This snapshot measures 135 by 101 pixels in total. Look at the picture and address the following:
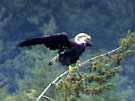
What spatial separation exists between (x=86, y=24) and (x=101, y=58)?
2668 centimetres

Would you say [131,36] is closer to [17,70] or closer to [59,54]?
[59,54]

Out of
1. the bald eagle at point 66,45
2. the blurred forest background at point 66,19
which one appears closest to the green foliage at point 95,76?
the bald eagle at point 66,45


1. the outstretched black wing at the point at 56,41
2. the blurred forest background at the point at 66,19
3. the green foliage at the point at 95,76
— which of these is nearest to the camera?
the green foliage at the point at 95,76

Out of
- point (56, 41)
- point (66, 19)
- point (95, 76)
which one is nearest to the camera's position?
point (95, 76)

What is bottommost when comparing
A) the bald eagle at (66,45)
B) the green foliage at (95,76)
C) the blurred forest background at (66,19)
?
the green foliage at (95,76)

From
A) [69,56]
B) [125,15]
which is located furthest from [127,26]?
[69,56]

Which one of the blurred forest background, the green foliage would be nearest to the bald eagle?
the green foliage

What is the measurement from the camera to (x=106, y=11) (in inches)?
1315

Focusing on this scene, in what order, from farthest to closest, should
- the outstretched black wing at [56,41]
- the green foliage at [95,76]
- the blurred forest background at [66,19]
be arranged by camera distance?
the blurred forest background at [66,19], the outstretched black wing at [56,41], the green foliage at [95,76]

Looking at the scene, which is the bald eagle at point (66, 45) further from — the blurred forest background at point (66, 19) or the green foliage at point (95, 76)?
the blurred forest background at point (66, 19)

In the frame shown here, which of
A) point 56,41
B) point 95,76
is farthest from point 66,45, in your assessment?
point 95,76

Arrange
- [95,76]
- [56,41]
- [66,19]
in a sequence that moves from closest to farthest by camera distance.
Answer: [95,76] < [56,41] < [66,19]

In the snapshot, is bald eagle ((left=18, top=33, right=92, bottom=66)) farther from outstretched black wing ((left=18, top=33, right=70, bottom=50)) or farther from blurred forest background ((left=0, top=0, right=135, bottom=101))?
blurred forest background ((left=0, top=0, right=135, bottom=101))

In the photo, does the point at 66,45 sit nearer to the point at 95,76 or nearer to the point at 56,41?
the point at 56,41
